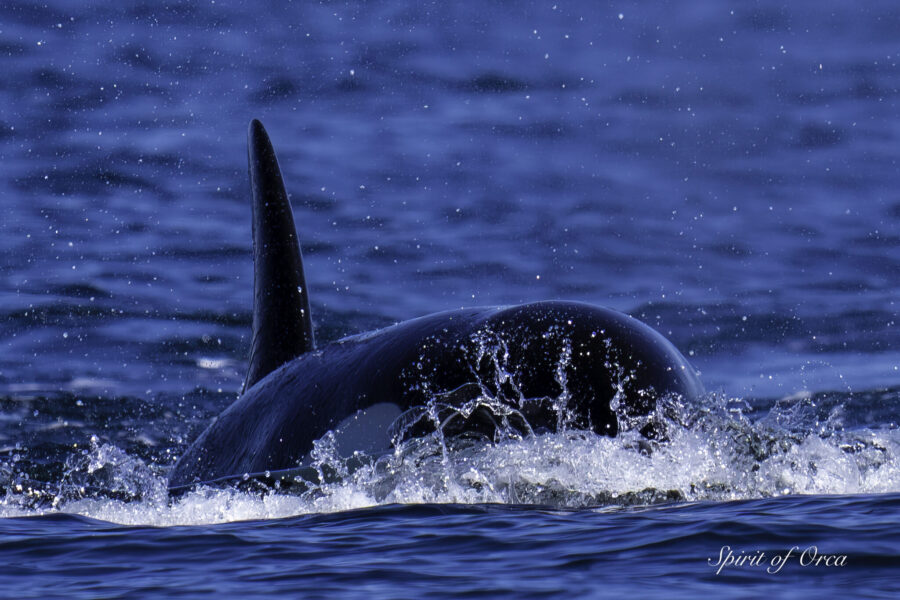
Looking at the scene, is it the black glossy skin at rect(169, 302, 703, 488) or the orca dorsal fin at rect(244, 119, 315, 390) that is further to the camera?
the orca dorsal fin at rect(244, 119, 315, 390)

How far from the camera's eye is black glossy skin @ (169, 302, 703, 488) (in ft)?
19.9

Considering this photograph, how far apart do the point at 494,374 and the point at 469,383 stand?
4.5 inches

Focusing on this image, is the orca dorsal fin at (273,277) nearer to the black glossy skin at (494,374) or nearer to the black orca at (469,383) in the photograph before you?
the black orca at (469,383)

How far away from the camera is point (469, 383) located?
6.15 metres

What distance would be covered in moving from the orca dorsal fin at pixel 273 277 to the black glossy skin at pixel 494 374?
1.19m

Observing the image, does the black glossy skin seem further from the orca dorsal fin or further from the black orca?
the orca dorsal fin

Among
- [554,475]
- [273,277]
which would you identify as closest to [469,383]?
[554,475]

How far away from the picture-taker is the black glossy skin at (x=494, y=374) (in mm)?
6070

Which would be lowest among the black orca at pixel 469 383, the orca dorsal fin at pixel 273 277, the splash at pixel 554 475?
the splash at pixel 554 475

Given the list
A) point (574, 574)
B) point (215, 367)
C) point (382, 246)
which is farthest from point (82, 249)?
point (574, 574)

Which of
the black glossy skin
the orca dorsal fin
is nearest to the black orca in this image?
the black glossy skin

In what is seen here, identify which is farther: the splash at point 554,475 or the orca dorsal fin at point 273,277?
the orca dorsal fin at point 273,277

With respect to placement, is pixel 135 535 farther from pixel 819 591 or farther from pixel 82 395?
pixel 82 395

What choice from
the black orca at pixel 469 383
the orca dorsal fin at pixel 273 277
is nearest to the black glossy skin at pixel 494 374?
the black orca at pixel 469 383
